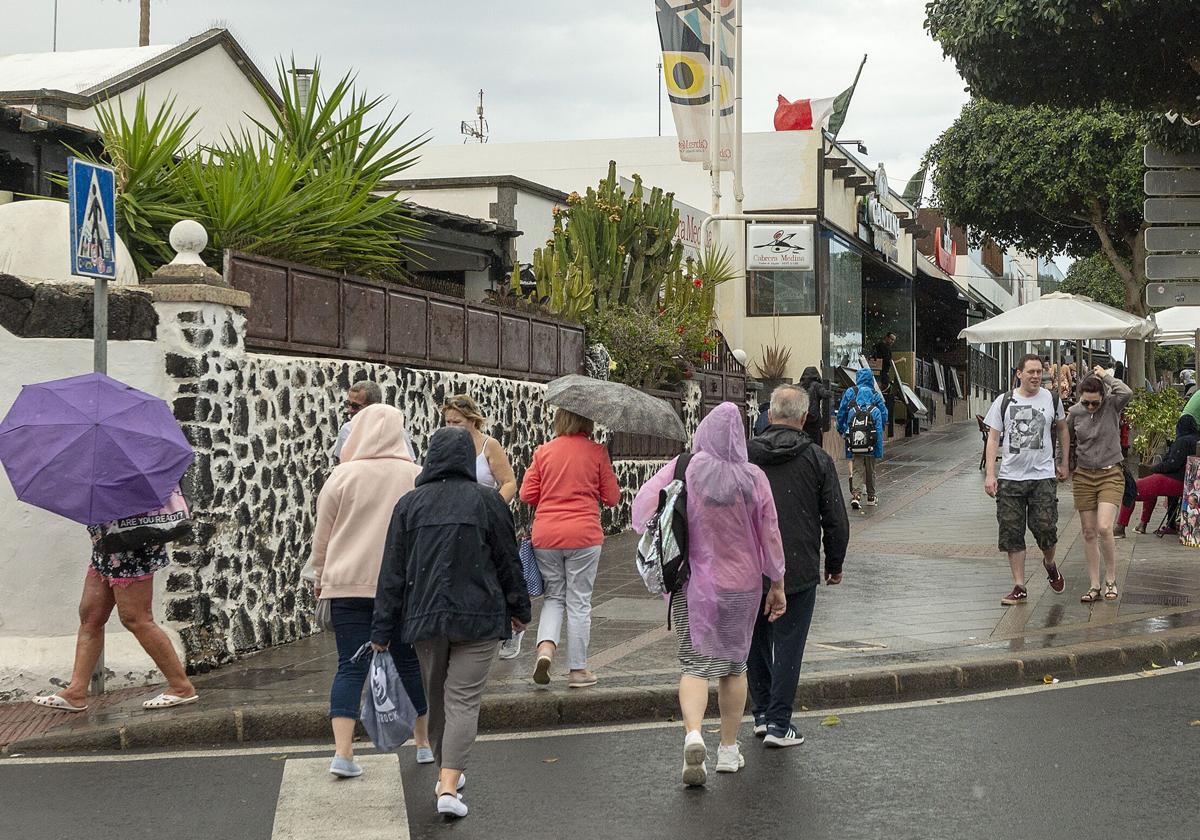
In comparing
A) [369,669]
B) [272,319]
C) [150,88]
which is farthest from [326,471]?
[150,88]

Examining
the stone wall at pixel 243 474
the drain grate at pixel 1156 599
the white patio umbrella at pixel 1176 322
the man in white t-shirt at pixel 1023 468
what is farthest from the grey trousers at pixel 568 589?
the white patio umbrella at pixel 1176 322

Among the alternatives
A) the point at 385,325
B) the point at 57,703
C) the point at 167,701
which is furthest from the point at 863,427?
the point at 57,703

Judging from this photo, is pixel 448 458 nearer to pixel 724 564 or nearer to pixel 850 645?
pixel 724 564

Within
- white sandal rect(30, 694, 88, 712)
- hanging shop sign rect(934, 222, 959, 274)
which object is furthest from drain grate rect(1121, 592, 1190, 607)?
hanging shop sign rect(934, 222, 959, 274)

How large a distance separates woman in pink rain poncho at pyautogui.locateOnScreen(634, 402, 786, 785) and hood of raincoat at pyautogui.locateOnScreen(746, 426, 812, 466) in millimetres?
508

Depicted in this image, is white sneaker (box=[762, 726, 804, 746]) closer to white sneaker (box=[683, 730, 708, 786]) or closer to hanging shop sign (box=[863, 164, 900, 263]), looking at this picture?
white sneaker (box=[683, 730, 708, 786])

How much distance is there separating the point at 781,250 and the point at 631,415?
61.4 ft

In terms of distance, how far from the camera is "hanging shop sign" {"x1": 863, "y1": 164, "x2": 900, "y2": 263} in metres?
35.4

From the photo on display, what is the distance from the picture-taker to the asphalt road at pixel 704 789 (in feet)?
18.5

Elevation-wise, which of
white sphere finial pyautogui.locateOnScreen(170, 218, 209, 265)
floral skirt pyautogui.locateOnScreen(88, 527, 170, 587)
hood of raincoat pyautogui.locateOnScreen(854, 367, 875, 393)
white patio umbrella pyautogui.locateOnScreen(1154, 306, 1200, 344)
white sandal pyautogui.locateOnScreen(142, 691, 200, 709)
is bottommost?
white sandal pyautogui.locateOnScreen(142, 691, 200, 709)

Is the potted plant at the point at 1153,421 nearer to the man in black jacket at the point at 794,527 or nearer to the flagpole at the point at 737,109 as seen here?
the flagpole at the point at 737,109

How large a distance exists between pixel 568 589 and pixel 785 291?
2307 cm

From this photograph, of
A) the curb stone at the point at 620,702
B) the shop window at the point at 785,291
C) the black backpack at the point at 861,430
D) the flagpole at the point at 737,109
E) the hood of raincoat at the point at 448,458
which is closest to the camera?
the hood of raincoat at the point at 448,458

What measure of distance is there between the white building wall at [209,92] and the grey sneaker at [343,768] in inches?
623
